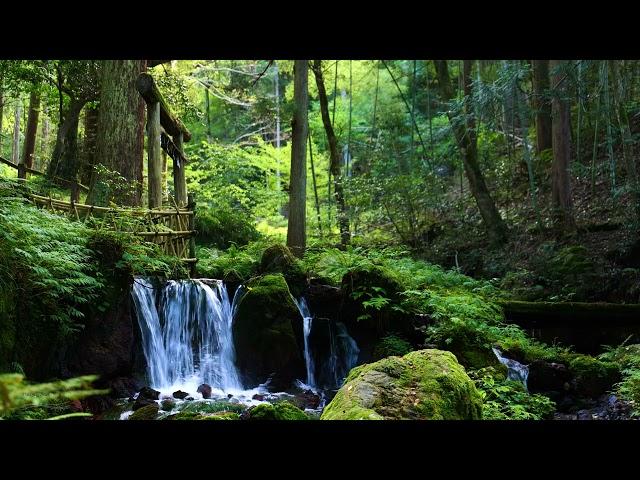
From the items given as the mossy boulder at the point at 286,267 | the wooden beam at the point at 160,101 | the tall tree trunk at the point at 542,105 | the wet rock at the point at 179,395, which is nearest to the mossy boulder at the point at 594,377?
the mossy boulder at the point at 286,267

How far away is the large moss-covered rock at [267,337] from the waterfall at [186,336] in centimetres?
23

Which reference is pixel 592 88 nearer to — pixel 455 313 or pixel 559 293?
pixel 559 293

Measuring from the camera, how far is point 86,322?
6934 millimetres

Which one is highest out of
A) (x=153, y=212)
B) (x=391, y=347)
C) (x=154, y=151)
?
(x=154, y=151)

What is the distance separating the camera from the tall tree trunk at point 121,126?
1015 cm

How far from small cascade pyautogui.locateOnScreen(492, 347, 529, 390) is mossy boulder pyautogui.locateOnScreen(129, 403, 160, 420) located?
4.85m

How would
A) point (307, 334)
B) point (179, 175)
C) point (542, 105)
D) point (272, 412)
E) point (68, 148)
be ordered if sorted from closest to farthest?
point (272, 412) < point (307, 334) < point (179, 175) < point (542, 105) < point (68, 148)

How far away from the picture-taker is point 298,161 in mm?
11766

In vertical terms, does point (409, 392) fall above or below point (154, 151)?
below

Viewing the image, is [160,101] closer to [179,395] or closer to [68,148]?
[68,148]

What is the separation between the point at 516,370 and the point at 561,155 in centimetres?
670

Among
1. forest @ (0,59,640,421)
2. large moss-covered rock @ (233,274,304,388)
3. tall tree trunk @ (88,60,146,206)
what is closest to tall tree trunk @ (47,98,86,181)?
forest @ (0,59,640,421)

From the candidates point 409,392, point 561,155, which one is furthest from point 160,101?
point 561,155
